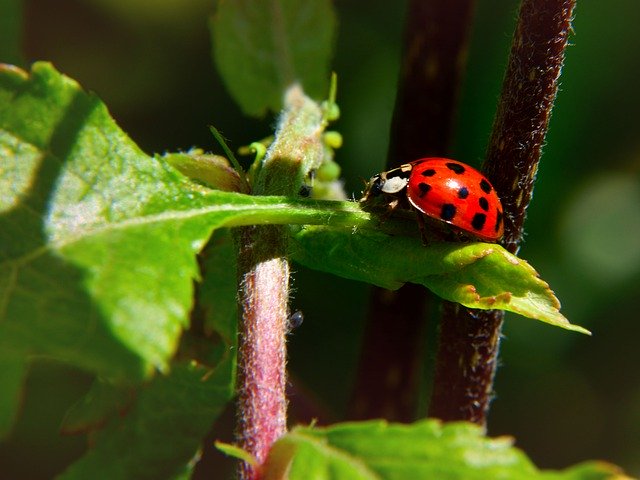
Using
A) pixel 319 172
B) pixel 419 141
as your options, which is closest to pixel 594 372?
pixel 419 141

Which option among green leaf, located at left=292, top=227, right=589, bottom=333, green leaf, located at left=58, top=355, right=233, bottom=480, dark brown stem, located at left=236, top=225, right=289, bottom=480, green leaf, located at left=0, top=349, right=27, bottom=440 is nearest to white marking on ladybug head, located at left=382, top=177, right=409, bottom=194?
green leaf, located at left=292, top=227, right=589, bottom=333

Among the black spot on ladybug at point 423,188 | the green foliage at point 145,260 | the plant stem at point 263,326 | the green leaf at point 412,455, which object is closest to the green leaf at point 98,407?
the green foliage at point 145,260

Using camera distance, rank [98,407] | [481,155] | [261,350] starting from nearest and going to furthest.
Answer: [261,350]
[98,407]
[481,155]

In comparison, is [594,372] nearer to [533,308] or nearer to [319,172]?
[319,172]

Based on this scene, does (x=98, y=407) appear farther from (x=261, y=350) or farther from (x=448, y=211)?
(x=448, y=211)

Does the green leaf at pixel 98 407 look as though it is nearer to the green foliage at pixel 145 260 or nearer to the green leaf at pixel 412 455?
the green foliage at pixel 145 260

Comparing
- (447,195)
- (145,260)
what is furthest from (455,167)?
(145,260)
